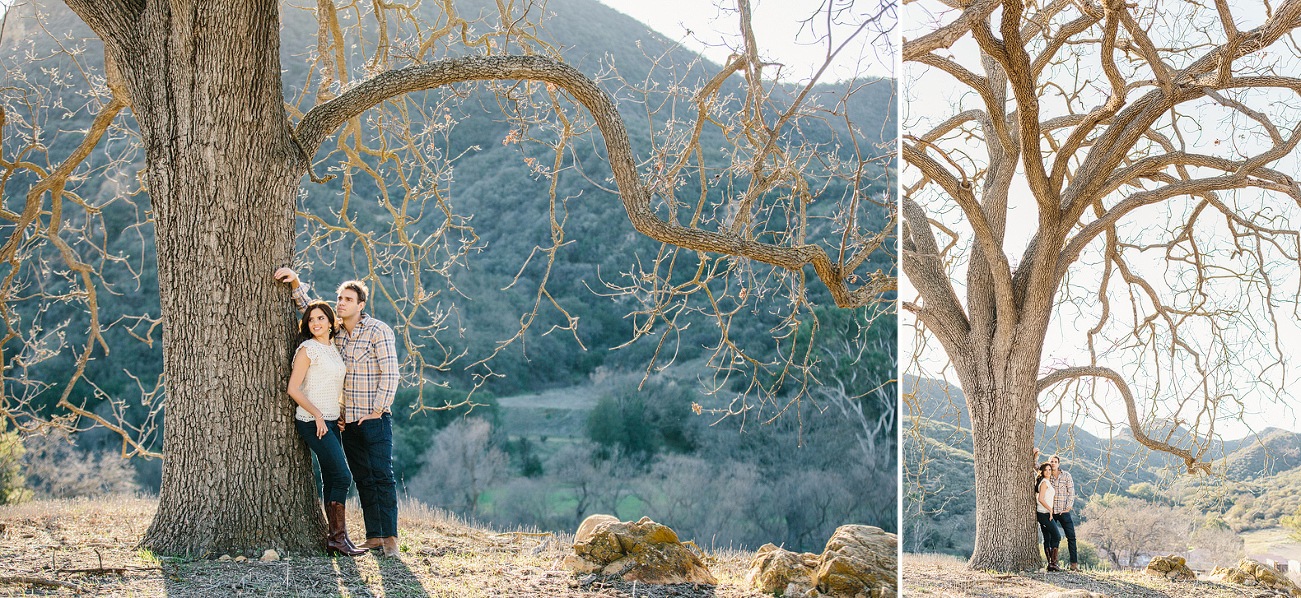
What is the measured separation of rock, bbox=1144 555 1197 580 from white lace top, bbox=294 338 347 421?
19.3ft

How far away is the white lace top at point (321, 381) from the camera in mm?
3191

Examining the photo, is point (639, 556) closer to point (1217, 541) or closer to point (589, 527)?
point (589, 527)

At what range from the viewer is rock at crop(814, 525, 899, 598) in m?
3.02

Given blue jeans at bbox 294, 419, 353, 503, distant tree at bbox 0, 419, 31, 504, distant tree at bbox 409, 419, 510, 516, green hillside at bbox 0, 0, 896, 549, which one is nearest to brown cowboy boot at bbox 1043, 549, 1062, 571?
blue jeans at bbox 294, 419, 353, 503

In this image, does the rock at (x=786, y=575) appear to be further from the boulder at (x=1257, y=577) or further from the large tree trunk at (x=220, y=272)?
the boulder at (x=1257, y=577)

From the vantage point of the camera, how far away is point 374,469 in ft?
10.8

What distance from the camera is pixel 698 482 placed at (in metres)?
19.2

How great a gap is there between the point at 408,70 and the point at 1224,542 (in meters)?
6.94

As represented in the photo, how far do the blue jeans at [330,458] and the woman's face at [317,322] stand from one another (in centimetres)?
37

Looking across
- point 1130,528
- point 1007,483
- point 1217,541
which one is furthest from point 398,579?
point 1130,528

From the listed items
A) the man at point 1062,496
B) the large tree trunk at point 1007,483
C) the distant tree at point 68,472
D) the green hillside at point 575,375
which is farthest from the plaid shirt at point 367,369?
the distant tree at point 68,472

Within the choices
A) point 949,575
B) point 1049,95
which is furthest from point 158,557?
point 1049,95

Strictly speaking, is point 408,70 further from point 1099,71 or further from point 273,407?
point 1099,71

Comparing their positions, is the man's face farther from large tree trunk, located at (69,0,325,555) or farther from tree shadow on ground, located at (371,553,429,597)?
tree shadow on ground, located at (371,553,429,597)
